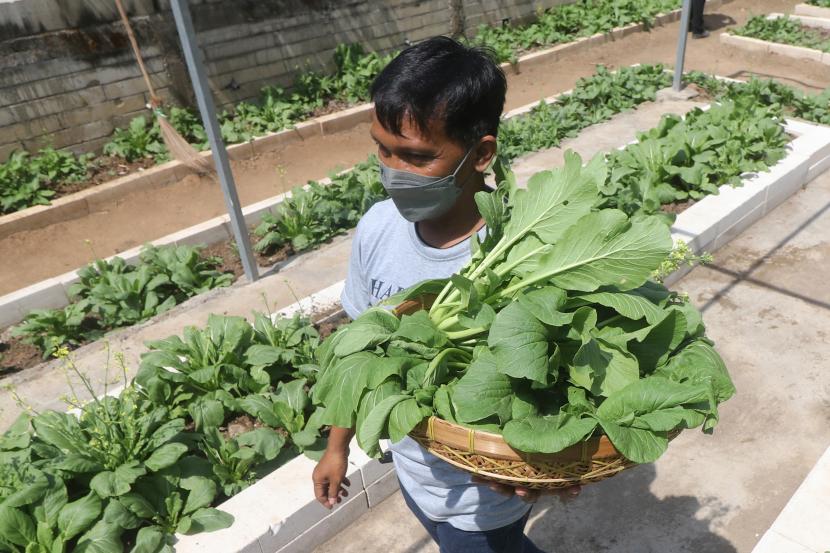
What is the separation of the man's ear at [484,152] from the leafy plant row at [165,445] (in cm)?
179

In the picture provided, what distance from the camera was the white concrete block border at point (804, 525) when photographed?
262 centimetres

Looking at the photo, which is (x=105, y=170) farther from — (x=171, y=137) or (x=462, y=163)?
(x=462, y=163)

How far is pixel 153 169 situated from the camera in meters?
7.52

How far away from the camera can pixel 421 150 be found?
1.82m

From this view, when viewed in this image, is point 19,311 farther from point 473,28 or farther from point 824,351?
point 473,28

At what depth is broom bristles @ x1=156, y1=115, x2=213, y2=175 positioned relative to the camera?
25.0ft

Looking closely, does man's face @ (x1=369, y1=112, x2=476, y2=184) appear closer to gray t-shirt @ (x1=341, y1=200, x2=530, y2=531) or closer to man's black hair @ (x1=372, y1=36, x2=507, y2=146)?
man's black hair @ (x1=372, y1=36, x2=507, y2=146)

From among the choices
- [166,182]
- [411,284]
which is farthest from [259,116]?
[411,284]

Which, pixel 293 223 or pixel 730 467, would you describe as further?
pixel 293 223

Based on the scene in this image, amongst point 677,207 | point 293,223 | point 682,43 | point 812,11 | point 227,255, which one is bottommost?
point 812,11

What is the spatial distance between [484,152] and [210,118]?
3320 mm

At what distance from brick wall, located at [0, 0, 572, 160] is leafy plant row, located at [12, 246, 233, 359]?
319cm

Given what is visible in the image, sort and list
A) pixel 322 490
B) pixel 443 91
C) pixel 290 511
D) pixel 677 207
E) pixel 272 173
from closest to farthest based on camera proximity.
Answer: pixel 443 91, pixel 322 490, pixel 290 511, pixel 677 207, pixel 272 173

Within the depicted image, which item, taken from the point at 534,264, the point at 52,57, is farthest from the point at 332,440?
the point at 52,57
